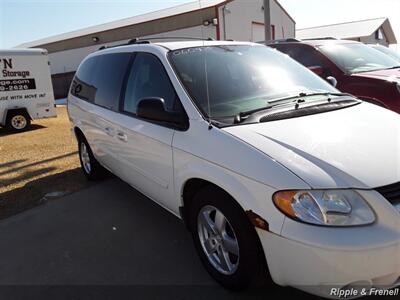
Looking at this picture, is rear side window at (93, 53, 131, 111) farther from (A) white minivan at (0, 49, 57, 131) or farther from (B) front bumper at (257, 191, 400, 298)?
(A) white minivan at (0, 49, 57, 131)

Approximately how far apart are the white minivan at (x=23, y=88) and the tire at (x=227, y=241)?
36.2 ft

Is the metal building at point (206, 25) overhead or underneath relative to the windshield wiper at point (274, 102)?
overhead

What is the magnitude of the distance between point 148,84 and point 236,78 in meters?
0.86

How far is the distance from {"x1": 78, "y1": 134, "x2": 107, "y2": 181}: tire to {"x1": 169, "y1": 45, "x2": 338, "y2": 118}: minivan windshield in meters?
2.63

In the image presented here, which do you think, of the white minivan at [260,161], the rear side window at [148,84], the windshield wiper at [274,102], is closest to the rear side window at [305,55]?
the white minivan at [260,161]

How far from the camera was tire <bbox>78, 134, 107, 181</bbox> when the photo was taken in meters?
5.79

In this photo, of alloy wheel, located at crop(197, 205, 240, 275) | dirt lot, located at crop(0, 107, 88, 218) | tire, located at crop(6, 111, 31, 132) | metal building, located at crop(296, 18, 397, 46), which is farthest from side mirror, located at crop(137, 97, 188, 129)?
metal building, located at crop(296, 18, 397, 46)

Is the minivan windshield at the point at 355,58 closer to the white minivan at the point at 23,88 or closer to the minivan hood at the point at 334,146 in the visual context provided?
the minivan hood at the point at 334,146

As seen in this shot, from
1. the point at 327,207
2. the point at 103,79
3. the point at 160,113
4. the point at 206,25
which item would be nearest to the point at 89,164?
the point at 103,79

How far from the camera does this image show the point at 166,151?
3.35 metres

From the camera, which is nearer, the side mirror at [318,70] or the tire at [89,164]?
the tire at [89,164]

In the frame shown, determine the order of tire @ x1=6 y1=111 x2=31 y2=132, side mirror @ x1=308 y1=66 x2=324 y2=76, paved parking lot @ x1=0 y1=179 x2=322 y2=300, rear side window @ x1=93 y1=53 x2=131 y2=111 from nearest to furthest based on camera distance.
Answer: paved parking lot @ x1=0 y1=179 x2=322 y2=300
rear side window @ x1=93 y1=53 x2=131 y2=111
side mirror @ x1=308 y1=66 x2=324 y2=76
tire @ x1=6 y1=111 x2=31 y2=132

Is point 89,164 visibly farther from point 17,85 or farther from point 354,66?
point 17,85

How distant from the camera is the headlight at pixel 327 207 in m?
2.25
